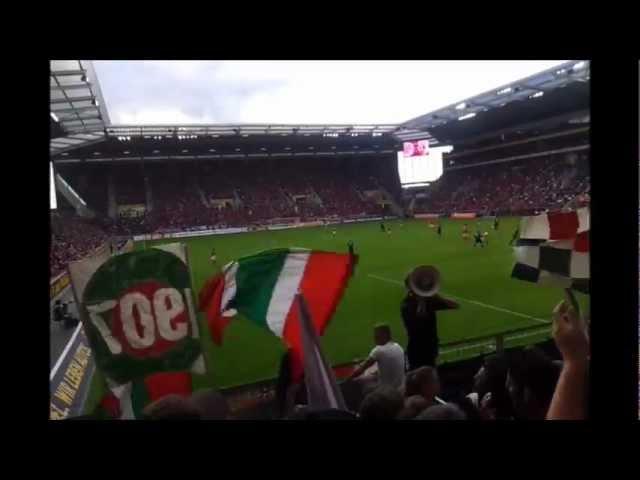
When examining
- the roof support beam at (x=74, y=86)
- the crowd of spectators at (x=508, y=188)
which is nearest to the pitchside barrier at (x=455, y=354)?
the roof support beam at (x=74, y=86)

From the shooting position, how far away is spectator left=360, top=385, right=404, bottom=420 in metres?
2.70

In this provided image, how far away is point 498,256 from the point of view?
67.4 feet

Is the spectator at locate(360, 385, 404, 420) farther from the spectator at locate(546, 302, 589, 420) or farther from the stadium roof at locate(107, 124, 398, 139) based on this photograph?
the stadium roof at locate(107, 124, 398, 139)

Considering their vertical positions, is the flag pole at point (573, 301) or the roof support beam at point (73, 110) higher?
the roof support beam at point (73, 110)

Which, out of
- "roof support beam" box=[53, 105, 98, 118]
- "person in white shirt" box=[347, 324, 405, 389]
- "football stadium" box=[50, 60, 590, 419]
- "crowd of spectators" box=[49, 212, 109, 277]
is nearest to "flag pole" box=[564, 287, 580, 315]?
"football stadium" box=[50, 60, 590, 419]

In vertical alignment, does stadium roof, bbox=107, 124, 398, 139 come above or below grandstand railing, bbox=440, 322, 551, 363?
above

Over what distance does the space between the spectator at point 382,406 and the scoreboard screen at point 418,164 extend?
46.0 metres

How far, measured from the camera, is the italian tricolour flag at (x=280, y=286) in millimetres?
4492

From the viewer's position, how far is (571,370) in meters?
2.77

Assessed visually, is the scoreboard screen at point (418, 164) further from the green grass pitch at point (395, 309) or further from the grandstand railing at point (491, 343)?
the grandstand railing at point (491, 343)

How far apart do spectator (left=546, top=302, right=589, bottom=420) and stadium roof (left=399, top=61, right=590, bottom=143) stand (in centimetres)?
2944

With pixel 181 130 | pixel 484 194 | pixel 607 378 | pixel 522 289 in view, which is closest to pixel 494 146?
pixel 484 194

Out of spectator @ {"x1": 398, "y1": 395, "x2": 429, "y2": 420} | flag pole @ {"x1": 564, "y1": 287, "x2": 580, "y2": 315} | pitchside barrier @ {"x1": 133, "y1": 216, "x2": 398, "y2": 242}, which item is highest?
pitchside barrier @ {"x1": 133, "y1": 216, "x2": 398, "y2": 242}
